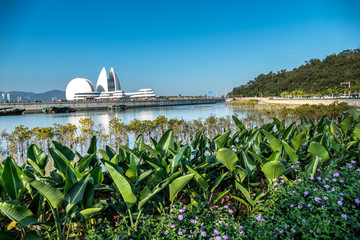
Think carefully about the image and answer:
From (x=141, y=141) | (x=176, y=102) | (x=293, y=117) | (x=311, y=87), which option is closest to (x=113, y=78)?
(x=176, y=102)

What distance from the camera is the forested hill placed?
54950 mm

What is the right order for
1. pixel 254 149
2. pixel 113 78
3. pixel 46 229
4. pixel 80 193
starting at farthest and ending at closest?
pixel 113 78, pixel 254 149, pixel 46 229, pixel 80 193

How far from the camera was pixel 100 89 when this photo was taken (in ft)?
318

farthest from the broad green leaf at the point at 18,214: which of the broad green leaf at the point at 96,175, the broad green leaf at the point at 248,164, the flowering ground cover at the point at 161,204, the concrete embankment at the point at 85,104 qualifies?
the concrete embankment at the point at 85,104

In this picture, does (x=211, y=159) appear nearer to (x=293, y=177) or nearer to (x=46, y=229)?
(x=293, y=177)

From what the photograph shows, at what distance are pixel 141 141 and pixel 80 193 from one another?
63.3 inches

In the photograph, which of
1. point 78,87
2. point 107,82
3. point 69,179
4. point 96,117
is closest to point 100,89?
point 107,82

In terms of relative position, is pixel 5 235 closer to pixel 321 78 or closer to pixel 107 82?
pixel 321 78

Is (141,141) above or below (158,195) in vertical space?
above

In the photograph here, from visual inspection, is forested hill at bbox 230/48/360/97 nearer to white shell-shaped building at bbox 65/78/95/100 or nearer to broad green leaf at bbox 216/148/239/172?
broad green leaf at bbox 216/148/239/172

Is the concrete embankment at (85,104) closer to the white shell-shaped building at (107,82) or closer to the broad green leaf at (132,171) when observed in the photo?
the white shell-shaped building at (107,82)

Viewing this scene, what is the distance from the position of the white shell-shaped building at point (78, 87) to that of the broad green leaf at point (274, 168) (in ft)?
314

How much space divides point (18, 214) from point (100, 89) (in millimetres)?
101576

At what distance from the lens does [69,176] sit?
6.38 ft
